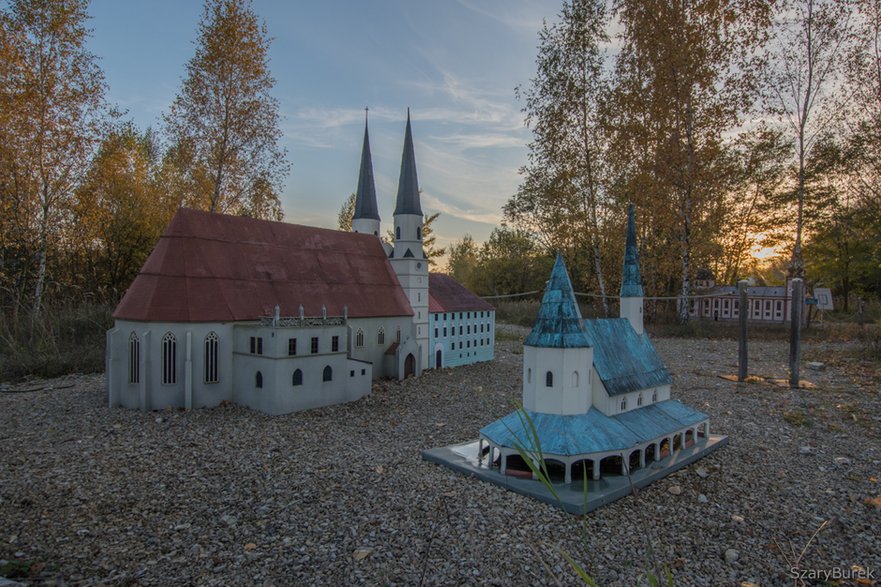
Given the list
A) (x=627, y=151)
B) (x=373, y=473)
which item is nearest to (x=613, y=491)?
(x=373, y=473)

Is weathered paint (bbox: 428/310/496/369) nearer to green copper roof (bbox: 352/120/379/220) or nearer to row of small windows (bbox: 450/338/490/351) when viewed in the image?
row of small windows (bbox: 450/338/490/351)

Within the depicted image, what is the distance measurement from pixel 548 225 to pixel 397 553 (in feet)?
81.8

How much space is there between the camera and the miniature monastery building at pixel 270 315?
14.7 metres

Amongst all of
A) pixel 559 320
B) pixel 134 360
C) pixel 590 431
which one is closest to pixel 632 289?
pixel 559 320

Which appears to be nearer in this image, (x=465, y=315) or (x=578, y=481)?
Result: (x=578, y=481)

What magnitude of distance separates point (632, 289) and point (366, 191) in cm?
1632

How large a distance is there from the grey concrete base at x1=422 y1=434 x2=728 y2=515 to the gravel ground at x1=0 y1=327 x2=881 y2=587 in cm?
20

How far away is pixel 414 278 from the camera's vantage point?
71.1ft

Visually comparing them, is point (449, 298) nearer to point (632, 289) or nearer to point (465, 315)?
point (465, 315)

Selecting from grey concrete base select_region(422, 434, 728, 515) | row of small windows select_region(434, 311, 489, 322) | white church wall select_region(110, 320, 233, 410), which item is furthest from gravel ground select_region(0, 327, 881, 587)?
row of small windows select_region(434, 311, 489, 322)

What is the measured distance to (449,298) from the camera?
78.4ft

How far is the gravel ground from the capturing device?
6738 mm

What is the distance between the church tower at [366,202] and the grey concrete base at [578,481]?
15.6 meters

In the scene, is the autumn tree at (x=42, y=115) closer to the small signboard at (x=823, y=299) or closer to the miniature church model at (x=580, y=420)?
the miniature church model at (x=580, y=420)
